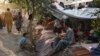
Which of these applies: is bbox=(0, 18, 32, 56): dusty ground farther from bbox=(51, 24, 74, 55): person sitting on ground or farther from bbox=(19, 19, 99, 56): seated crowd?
bbox=(51, 24, 74, 55): person sitting on ground

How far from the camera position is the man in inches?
484

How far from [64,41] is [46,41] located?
2.28 metres

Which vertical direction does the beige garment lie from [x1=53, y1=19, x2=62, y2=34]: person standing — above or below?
below

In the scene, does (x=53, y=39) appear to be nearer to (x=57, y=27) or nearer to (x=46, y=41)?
(x=46, y=41)

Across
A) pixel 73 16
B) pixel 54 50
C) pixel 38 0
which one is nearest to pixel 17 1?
pixel 38 0

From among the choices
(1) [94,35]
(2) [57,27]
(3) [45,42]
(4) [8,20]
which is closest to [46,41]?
(3) [45,42]

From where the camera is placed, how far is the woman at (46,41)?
1382 cm

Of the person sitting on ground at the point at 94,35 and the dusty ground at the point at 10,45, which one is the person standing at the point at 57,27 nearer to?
the person sitting on ground at the point at 94,35

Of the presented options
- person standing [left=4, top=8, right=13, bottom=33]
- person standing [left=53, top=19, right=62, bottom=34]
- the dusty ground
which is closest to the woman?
person standing [left=53, top=19, right=62, bottom=34]

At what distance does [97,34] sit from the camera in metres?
13.2

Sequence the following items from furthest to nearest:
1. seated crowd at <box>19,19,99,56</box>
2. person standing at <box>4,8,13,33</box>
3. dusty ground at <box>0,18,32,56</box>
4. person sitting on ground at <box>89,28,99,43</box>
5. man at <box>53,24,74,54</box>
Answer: person standing at <box>4,8,13,33</box>, dusty ground at <box>0,18,32,56</box>, person sitting on ground at <box>89,28,99,43</box>, seated crowd at <box>19,19,99,56</box>, man at <box>53,24,74,54</box>

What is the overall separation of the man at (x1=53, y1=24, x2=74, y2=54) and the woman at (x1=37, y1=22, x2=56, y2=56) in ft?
2.04

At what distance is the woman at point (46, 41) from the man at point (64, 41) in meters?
0.62

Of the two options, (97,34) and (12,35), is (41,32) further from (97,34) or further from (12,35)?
(97,34)
